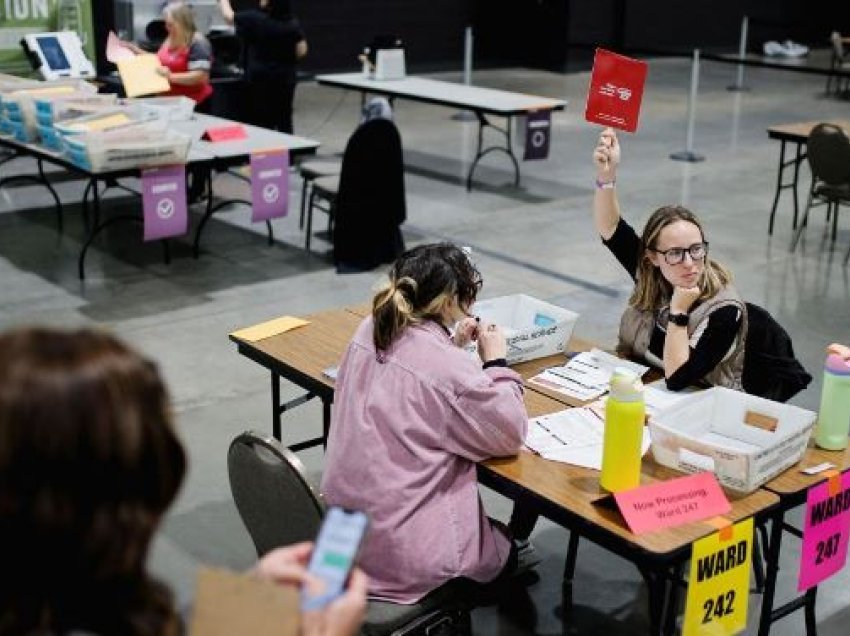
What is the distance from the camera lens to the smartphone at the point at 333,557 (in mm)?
1375

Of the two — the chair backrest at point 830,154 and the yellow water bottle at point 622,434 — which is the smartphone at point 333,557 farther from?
the chair backrest at point 830,154

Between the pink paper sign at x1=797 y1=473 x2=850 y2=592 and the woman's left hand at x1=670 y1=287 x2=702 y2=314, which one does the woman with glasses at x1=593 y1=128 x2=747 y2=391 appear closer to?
the woman's left hand at x1=670 y1=287 x2=702 y2=314

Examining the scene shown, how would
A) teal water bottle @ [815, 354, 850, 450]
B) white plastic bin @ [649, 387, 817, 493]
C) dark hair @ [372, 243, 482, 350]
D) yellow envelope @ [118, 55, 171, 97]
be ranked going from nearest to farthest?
white plastic bin @ [649, 387, 817, 493]
dark hair @ [372, 243, 482, 350]
teal water bottle @ [815, 354, 850, 450]
yellow envelope @ [118, 55, 171, 97]

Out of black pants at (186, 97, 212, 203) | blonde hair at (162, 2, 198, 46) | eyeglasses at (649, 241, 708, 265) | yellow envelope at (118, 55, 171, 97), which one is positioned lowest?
black pants at (186, 97, 212, 203)

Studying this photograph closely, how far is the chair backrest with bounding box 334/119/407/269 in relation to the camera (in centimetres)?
629

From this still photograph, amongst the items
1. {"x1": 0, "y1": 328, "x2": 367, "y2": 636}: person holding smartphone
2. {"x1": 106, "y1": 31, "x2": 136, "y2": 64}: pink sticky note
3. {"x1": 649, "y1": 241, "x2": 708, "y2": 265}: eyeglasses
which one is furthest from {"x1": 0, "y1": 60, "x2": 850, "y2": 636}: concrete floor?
{"x1": 0, "y1": 328, "x2": 367, "y2": 636}: person holding smartphone

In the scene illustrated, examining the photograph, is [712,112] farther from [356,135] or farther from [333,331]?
[333,331]

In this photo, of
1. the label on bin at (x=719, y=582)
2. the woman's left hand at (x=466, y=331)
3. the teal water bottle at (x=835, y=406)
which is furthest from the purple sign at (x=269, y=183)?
the label on bin at (x=719, y=582)

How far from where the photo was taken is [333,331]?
11.5ft

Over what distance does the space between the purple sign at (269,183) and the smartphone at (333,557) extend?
16.4 feet

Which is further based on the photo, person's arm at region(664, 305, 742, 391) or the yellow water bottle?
person's arm at region(664, 305, 742, 391)

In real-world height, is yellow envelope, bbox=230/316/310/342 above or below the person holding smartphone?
below

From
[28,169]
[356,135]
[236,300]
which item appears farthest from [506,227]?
[28,169]

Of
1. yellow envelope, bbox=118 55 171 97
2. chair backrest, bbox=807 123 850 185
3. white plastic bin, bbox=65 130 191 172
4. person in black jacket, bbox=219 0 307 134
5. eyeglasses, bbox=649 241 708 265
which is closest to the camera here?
eyeglasses, bbox=649 241 708 265
